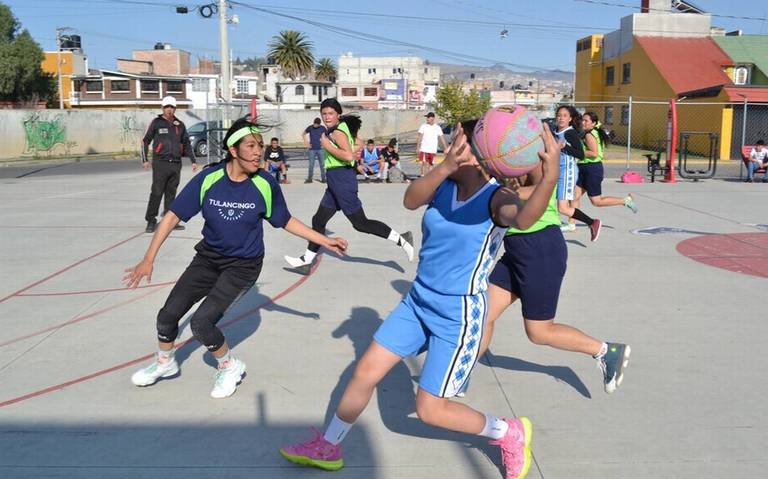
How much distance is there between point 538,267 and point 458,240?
1147 millimetres

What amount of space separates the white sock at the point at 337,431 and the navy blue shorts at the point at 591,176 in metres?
7.38

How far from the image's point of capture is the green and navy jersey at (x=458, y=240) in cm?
333

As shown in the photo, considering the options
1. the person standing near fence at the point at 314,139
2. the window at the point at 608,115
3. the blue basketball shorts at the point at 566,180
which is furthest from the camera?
the window at the point at 608,115

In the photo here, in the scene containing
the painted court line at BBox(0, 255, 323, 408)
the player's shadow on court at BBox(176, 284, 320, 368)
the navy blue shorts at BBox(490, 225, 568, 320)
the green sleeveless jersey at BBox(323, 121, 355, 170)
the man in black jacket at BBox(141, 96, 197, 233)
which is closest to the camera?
the navy blue shorts at BBox(490, 225, 568, 320)

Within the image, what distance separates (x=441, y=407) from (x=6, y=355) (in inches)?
145

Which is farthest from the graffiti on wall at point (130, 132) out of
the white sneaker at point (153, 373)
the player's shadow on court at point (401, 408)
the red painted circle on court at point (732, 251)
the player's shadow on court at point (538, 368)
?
the player's shadow on court at point (538, 368)

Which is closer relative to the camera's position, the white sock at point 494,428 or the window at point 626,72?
the white sock at point 494,428

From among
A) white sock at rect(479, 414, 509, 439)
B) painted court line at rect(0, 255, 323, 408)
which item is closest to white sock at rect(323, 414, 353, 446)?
white sock at rect(479, 414, 509, 439)

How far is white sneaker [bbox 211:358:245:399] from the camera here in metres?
4.68

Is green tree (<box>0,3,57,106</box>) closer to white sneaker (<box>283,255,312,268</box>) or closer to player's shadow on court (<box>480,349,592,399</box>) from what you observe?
white sneaker (<box>283,255,312,268</box>)

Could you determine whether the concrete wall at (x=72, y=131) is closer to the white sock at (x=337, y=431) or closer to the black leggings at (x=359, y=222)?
the black leggings at (x=359, y=222)

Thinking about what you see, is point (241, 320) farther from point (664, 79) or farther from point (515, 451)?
point (664, 79)

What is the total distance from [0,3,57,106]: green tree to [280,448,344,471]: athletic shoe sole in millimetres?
55928

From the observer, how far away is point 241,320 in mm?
6402
